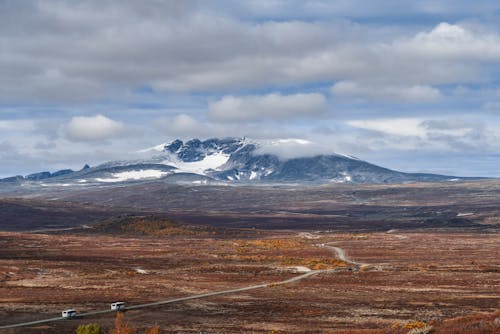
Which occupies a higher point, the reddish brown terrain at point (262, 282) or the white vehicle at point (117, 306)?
the white vehicle at point (117, 306)

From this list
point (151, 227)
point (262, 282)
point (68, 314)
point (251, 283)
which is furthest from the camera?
point (151, 227)

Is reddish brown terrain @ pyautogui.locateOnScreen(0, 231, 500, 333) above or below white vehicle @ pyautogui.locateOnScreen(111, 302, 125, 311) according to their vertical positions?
below

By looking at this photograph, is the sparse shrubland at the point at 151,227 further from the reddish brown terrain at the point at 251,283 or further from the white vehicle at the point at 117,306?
the white vehicle at the point at 117,306

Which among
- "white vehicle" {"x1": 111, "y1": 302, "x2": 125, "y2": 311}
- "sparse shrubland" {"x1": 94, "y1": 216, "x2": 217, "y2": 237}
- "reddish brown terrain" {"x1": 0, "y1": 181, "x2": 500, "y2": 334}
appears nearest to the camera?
"reddish brown terrain" {"x1": 0, "y1": 181, "x2": 500, "y2": 334}

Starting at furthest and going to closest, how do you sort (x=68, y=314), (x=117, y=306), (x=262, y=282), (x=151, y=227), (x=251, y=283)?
(x=151, y=227)
(x=262, y=282)
(x=251, y=283)
(x=117, y=306)
(x=68, y=314)

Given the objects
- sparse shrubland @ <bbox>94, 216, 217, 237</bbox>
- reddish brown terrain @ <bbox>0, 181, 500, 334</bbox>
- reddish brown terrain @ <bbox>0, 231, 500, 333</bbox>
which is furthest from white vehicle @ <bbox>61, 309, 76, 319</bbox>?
sparse shrubland @ <bbox>94, 216, 217, 237</bbox>

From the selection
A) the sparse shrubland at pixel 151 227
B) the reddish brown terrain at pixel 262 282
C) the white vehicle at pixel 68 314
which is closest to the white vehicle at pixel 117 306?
the reddish brown terrain at pixel 262 282

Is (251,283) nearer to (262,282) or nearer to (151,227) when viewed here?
(262,282)

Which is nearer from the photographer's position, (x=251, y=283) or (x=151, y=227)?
(x=251, y=283)

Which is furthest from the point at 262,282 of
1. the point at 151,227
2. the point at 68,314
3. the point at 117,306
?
the point at 151,227

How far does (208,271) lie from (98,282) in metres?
17.3

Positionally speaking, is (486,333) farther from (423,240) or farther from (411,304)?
(423,240)

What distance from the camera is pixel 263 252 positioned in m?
122

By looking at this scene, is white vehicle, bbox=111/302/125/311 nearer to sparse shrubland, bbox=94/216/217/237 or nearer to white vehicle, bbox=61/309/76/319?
white vehicle, bbox=61/309/76/319
